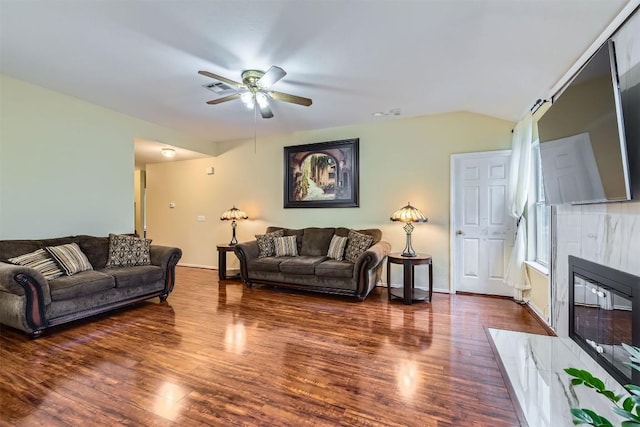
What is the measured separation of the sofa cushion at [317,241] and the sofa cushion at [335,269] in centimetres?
63

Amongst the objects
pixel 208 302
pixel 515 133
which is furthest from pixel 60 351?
pixel 515 133

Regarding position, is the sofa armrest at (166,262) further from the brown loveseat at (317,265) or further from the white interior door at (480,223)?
the white interior door at (480,223)

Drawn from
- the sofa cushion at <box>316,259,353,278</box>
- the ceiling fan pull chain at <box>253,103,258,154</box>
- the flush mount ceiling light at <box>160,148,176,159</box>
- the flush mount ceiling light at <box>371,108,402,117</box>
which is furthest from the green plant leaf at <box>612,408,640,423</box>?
the flush mount ceiling light at <box>160,148,176,159</box>

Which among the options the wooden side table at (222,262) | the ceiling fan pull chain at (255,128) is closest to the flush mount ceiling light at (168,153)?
the ceiling fan pull chain at (255,128)

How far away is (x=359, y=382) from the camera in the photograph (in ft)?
6.63

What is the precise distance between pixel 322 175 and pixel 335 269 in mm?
1797

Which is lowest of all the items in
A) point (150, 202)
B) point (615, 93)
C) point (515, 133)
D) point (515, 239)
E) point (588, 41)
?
point (515, 239)

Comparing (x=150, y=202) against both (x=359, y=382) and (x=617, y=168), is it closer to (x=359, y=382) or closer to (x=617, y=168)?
(x=359, y=382)

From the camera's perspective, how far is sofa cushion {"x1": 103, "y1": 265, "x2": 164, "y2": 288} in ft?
11.1

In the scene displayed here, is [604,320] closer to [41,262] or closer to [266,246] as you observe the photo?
[266,246]

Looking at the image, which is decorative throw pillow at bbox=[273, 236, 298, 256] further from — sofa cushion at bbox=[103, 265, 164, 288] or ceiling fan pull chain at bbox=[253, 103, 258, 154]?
ceiling fan pull chain at bbox=[253, 103, 258, 154]

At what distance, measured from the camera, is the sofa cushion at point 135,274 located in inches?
133

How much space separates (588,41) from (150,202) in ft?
24.1

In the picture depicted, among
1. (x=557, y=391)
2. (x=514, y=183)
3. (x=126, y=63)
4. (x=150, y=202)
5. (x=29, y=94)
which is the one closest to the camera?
(x=557, y=391)
